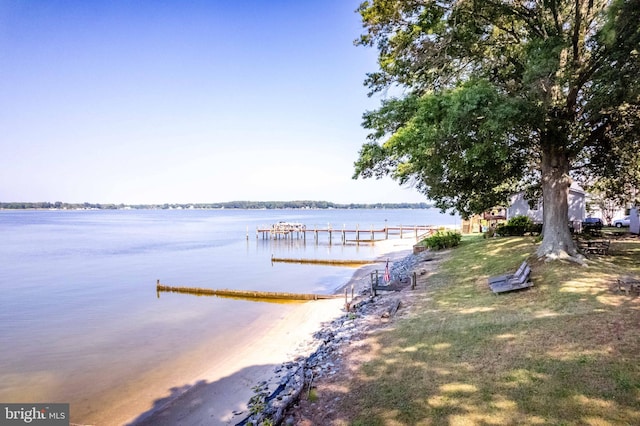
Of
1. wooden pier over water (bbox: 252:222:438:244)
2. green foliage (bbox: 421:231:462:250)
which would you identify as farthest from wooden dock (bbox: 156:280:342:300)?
wooden pier over water (bbox: 252:222:438:244)

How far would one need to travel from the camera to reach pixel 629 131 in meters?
13.7

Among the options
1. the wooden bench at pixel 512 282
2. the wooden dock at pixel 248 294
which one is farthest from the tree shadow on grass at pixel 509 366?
the wooden dock at pixel 248 294

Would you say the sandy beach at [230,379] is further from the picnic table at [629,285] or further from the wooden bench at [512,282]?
the picnic table at [629,285]

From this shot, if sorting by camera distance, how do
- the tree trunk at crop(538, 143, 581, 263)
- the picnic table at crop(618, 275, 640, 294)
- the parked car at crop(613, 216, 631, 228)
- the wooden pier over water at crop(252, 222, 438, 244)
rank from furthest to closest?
the wooden pier over water at crop(252, 222, 438, 244) < the parked car at crop(613, 216, 631, 228) < the tree trunk at crop(538, 143, 581, 263) < the picnic table at crop(618, 275, 640, 294)

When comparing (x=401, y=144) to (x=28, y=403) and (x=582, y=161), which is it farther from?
(x=28, y=403)

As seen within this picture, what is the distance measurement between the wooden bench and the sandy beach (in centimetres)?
625

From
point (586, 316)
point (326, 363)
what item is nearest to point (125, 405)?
point (326, 363)

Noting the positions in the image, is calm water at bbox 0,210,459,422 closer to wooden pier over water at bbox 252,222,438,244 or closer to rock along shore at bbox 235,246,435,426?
rock along shore at bbox 235,246,435,426

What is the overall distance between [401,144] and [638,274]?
8.93 metres

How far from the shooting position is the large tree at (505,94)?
35.1 ft

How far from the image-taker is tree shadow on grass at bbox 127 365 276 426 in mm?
8500

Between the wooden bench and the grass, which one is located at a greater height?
the wooden bench

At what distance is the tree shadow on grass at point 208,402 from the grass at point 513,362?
10.6 ft

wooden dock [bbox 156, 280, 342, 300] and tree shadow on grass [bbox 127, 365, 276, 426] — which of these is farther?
wooden dock [bbox 156, 280, 342, 300]
